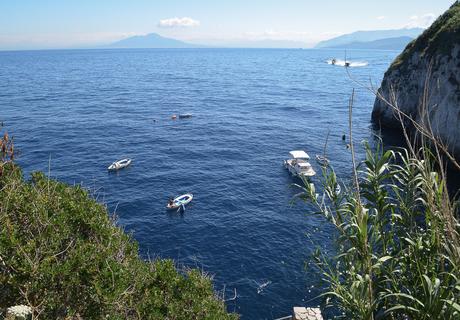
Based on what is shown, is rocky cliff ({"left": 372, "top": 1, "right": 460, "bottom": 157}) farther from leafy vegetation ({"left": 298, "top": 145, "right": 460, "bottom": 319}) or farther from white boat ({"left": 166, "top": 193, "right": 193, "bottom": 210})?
leafy vegetation ({"left": 298, "top": 145, "right": 460, "bottom": 319})

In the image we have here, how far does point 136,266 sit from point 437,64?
5947 cm

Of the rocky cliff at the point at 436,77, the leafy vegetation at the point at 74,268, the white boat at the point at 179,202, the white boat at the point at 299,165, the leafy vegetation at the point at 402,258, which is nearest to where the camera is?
the leafy vegetation at the point at 402,258

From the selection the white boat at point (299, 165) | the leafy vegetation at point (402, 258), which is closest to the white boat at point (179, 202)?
the white boat at point (299, 165)

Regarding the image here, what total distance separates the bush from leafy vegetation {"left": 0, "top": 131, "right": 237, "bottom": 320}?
0.10 feet

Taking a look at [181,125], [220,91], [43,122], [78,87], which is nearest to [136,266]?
[181,125]

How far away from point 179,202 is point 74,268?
3459 cm

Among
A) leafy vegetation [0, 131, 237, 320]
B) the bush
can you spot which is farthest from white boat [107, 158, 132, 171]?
the bush

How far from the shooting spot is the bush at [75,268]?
12227mm

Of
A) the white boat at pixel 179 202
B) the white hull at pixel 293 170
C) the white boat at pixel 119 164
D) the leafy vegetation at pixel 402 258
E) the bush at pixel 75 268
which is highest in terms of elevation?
the leafy vegetation at pixel 402 258

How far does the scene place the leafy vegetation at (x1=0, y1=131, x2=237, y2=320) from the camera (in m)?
12.2

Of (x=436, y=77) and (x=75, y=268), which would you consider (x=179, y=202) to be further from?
(x=436, y=77)

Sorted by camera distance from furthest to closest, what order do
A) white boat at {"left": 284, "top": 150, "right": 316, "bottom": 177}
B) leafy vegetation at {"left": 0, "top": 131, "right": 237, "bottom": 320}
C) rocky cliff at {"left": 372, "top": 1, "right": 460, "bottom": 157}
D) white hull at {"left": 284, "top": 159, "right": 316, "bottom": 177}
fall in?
white boat at {"left": 284, "top": 150, "right": 316, "bottom": 177} → white hull at {"left": 284, "top": 159, "right": 316, "bottom": 177} → rocky cliff at {"left": 372, "top": 1, "right": 460, "bottom": 157} → leafy vegetation at {"left": 0, "top": 131, "right": 237, "bottom": 320}

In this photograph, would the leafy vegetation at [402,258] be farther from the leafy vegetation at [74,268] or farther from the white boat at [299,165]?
the white boat at [299,165]

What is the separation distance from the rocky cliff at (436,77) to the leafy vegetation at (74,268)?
34.1 meters
